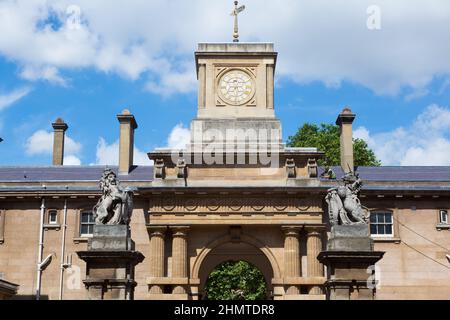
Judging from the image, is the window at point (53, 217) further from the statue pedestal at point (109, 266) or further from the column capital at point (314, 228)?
the statue pedestal at point (109, 266)

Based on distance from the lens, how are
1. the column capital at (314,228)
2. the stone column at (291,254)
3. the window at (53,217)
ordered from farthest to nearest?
the window at (53,217), the column capital at (314,228), the stone column at (291,254)

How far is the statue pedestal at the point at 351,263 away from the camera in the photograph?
892 inches

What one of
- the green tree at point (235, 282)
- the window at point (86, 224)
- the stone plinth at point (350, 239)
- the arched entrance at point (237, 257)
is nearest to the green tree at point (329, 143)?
the green tree at point (235, 282)

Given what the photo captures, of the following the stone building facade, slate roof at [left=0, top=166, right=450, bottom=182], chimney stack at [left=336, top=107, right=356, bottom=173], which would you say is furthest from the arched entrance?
chimney stack at [left=336, top=107, right=356, bottom=173]

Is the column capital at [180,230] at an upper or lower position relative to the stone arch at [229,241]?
upper

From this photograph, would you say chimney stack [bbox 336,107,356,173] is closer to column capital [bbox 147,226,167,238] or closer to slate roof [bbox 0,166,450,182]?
slate roof [bbox 0,166,450,182]

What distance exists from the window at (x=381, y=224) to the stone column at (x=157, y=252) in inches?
458

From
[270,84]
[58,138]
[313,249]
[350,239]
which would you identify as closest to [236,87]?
[270,84]

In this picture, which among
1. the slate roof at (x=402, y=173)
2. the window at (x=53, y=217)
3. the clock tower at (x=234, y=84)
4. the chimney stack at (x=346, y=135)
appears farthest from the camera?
the chimney stack at (x=346, y=135)

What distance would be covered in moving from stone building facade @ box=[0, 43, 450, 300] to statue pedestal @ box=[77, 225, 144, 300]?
50.2 ft

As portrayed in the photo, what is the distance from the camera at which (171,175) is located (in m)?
40.7

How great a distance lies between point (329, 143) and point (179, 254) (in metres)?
29.0
